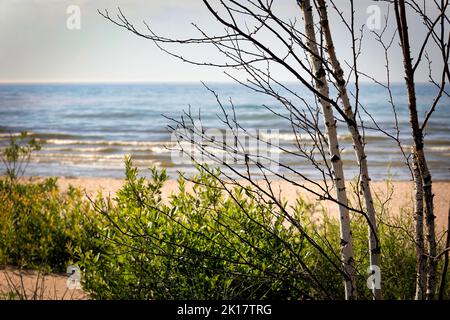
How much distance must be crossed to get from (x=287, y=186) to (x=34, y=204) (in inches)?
260

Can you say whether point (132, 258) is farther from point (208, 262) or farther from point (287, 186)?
point (287, 186)

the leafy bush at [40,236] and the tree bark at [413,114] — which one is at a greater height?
the tree bark at [413,114]

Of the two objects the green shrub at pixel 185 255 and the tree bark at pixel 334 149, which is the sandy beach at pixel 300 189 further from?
the tree bark at pixel 334 149

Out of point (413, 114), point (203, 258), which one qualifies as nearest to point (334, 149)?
point (413, 114)

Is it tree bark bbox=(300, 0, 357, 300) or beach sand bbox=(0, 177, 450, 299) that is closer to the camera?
tree bark bbox=(300, 0, 357, 300)

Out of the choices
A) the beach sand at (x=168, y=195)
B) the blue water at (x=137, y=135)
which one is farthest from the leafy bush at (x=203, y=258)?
the blue water at (x=137, y=135)

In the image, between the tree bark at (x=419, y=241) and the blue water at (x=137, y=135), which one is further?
the blue water at (x=137, y=135)

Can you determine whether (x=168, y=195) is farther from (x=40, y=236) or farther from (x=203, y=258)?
(x=203, y=258)

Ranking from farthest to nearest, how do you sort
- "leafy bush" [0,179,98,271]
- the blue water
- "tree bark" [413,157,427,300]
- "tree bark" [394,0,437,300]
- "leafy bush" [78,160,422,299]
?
1. the blue water
2. "leafy bush" [0,179,98,271]
3. "leafy bush" [78,160,422,299]
4. "tree bark" [413,157,427,300]
5. "tree bark" [394,0,437,300]

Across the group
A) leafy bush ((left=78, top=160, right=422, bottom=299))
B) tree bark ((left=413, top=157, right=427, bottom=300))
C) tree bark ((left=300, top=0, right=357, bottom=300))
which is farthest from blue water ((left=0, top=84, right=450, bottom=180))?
tree bark ((left=300, top=0, right=357, bottom=300))

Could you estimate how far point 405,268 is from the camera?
4.95 metres

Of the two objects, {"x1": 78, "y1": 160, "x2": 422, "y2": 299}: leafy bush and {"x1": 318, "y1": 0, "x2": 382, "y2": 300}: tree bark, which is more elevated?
{"x1": 318, "y1": 0, "x2": 382, "y2": 300}: tree bark

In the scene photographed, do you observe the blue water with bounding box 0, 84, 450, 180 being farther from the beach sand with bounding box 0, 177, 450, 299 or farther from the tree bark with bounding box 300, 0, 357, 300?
the tree bark with bounding box 300, 0, 357, 300

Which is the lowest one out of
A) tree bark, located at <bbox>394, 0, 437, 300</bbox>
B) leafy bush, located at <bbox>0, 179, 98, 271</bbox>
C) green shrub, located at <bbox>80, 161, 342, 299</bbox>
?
leafy bush, located at <bbox>0, 179, 98, 271</bbox>
